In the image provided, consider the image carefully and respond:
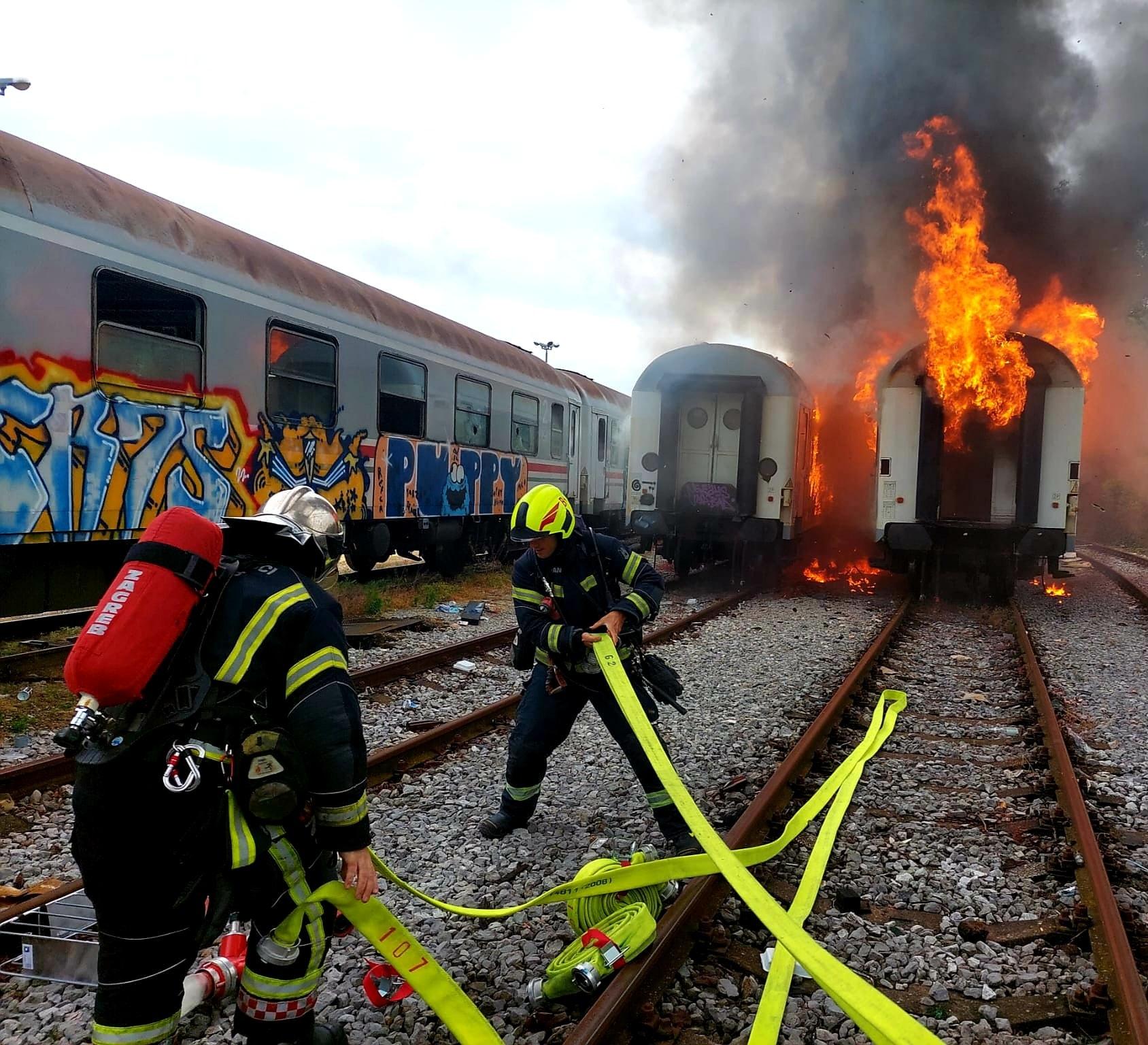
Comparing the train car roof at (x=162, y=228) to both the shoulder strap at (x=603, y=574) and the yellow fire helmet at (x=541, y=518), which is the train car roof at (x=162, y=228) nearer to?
the yellow fire helmet at (x=541, y=518)

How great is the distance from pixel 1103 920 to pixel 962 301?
1210 centimetres

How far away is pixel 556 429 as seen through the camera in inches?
653

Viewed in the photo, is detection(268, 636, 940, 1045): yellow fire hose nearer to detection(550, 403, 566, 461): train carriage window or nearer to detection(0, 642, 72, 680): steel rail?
detection(0, 642, 72, 680): steel rail

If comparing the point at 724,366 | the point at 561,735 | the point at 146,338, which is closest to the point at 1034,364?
the point at 724,366

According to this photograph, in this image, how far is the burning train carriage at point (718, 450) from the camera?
1304 cm

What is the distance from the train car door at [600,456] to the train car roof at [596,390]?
A: 1.57 feet

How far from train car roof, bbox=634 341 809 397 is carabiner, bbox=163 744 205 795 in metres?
11.7

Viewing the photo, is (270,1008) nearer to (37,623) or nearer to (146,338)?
(146,338)

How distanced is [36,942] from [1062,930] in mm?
3683

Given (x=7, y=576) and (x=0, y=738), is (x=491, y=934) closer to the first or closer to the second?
(x=0, y=738)

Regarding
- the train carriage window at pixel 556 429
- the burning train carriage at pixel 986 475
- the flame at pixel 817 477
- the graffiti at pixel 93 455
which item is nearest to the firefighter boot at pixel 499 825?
the graffiti at pixel 93 455

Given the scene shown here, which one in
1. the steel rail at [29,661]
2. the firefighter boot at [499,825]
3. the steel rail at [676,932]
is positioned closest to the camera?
the steel rail at [676,932]

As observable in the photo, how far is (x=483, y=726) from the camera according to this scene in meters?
6.11

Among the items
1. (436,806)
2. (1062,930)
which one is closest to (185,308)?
(436,806)
